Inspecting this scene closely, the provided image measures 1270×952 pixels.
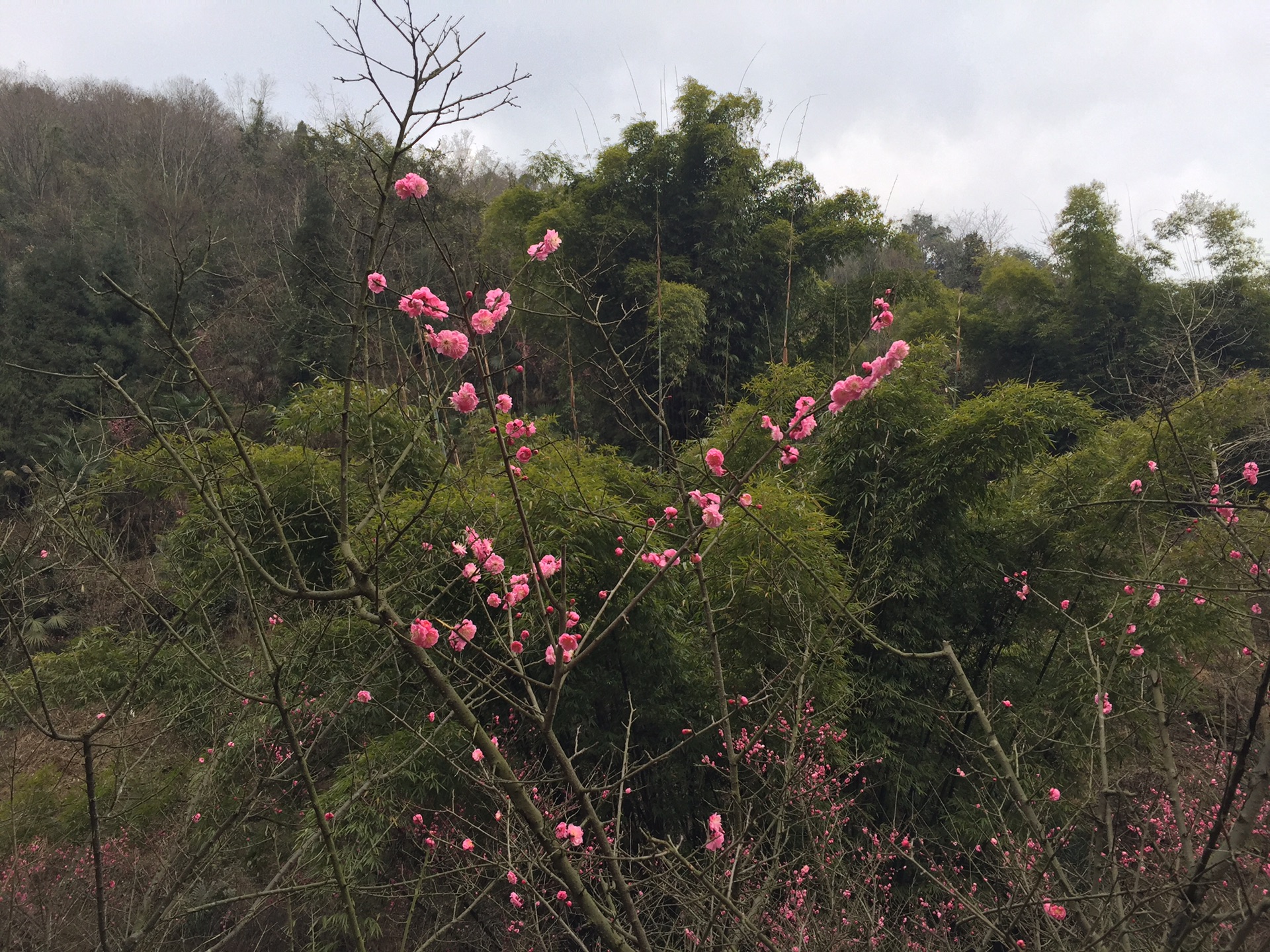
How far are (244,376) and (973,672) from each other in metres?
11.8

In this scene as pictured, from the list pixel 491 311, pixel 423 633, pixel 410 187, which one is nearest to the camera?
pixel 423 633

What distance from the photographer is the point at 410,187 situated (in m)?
1.25

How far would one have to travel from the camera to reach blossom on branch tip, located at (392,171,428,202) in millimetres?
1232

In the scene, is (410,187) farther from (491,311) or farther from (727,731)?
(727,731)

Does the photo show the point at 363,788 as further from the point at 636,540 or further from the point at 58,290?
the point at 58,290

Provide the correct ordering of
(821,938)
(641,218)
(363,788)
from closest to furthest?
(363,788) → (821,938) → (641,218)

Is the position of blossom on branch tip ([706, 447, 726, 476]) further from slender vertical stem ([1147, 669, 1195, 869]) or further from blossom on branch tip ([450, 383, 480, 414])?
slender vertical stem ([1147, 669, 1195, 869])

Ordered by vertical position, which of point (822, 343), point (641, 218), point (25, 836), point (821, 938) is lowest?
point (25, 836)

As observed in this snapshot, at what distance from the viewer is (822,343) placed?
25.9 feet

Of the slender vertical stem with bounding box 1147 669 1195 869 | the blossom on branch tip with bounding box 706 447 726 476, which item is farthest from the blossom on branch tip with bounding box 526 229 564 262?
the slender vertical stem with bounding box 1147 669 1195 869

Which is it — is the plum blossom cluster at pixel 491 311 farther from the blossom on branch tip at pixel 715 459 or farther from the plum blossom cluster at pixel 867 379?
the plum blossom cluster at pixel 867 379

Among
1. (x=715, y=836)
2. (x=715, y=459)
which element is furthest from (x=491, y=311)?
(x=715, y=836)

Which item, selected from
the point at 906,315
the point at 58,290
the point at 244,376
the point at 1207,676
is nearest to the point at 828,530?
the point at 1207,676

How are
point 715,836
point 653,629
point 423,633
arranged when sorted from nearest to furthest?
1. point 423,633
2. point 715,836
3. point 653,629
